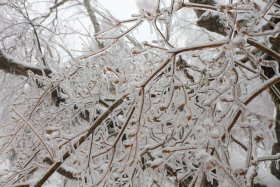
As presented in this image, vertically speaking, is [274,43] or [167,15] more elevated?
[167,15]

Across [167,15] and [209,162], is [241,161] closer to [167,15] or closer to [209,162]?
[167,15]

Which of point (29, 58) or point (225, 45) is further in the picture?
point (29, 58)

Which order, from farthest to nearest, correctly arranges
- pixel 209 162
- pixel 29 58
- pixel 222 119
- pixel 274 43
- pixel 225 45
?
pixel 29 58 → pixel 274 43 → pixel 222 119 → pixel 225 45 → pixel 209 162

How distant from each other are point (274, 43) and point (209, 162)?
1514 mm

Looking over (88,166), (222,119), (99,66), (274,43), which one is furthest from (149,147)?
(99,66)

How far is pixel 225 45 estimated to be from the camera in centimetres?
150

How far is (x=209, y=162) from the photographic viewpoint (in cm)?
127

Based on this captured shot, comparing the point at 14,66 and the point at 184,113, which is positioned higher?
the point at 14,66

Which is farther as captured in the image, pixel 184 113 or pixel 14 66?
pixel 14 66

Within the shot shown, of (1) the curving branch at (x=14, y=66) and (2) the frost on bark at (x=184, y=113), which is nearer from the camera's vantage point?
(2) the frost on bark at (x=184, y=113)

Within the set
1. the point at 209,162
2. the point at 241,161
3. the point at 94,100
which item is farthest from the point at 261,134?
the point at 94,100

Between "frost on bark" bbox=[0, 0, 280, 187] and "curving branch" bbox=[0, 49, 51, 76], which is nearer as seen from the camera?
"frost on bark" bbox=[0, 0, 280, 187]

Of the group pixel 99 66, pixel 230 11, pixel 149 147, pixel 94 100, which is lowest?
pixel 149 147

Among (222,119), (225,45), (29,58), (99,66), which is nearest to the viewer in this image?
(225,45)
